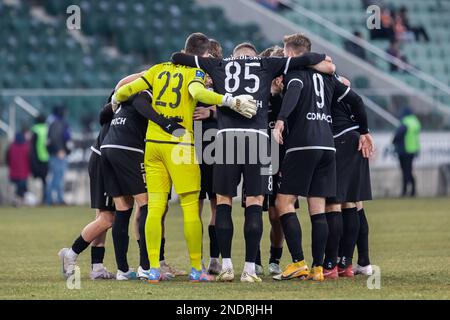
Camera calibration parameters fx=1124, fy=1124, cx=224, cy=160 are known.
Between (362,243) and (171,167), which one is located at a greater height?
(171,167)

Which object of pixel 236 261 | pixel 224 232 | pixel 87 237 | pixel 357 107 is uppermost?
pixel 357 107

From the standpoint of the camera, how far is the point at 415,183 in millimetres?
27062

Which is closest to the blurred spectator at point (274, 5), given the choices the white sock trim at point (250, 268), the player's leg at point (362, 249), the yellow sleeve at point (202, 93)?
the player's leg at point (362, 249)

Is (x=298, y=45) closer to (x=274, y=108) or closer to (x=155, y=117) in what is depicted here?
(x=274, y=108)

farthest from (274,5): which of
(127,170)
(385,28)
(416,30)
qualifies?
(127,170)

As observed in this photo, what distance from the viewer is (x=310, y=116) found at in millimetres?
10391

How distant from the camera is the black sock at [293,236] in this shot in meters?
10.2

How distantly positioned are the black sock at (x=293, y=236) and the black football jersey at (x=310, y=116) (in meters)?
0.66

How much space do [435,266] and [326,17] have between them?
835 inches

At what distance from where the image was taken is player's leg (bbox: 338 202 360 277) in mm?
10930

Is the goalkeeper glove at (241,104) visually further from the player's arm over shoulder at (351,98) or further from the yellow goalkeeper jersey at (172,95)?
the player's arm over shoulder at (351,98)

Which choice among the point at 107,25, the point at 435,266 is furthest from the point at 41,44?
the point at 435,266

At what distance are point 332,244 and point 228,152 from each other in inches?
54.0

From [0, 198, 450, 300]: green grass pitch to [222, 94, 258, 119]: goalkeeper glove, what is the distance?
153cm
